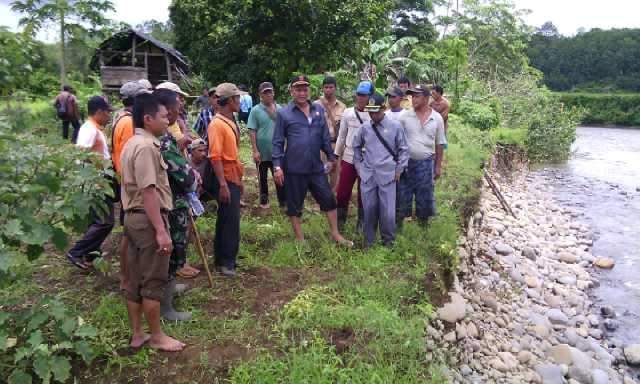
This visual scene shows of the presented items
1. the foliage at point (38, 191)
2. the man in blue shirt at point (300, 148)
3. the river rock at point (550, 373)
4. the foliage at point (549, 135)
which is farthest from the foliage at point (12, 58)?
the foliage at point (549, 135)

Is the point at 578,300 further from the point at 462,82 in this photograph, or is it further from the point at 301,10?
the point at 462,82

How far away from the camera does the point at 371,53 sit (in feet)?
42.2

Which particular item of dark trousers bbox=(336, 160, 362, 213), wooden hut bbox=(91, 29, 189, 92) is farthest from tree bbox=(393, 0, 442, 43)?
dark trousers bbox=(336, 160, 362, 213)

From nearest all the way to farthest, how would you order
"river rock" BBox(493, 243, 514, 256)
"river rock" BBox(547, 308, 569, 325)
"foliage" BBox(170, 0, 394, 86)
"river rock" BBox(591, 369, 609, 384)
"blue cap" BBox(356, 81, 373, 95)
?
"river rock" BBox(591, 369, 609, 384) < "blue cap" BBox(356, 81, 373, 95) < "river rock" BBox(547, 308, 569, 325) < "river rock" BBox(493, 243, 514, 256) < "foliage" BBox(170, 0, 394, 86)

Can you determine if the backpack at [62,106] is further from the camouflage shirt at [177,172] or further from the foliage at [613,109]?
the foliage at [613,109]

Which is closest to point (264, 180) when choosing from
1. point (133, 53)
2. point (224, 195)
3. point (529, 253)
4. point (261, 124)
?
point (261, 124)

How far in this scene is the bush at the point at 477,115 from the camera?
1595cm

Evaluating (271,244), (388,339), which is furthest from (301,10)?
(388,339)

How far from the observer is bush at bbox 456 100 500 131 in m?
16.0

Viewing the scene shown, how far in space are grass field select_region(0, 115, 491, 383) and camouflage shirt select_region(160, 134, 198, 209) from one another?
757mm

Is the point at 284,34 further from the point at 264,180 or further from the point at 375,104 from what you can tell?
the point at 375,104

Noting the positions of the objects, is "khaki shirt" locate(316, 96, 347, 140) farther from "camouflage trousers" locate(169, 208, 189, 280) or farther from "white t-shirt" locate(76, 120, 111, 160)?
"camouflage trousers" locate(169, 208, 189, 280)

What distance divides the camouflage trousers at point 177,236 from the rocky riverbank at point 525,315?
6.88 feet

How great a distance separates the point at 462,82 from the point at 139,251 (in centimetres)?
1598
